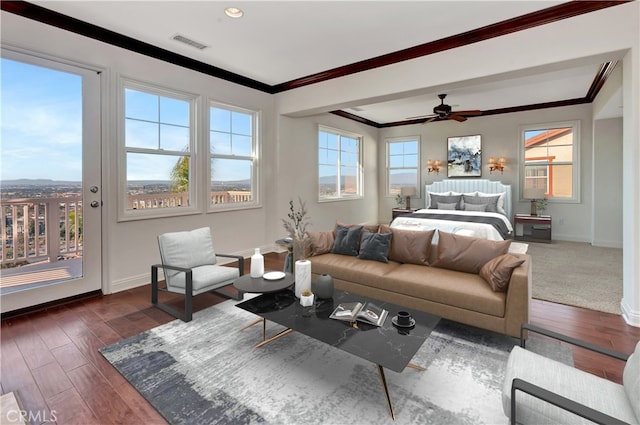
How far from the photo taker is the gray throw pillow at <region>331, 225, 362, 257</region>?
377cm

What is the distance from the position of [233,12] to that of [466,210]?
6076mm

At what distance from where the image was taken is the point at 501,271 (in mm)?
2543

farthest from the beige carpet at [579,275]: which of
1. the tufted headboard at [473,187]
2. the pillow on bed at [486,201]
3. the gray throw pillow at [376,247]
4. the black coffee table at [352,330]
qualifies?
the black coffee table at [352,330]

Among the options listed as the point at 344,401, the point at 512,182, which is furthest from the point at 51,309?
the point at 512,182

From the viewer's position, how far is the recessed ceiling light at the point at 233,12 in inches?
124

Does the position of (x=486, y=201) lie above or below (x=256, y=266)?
above

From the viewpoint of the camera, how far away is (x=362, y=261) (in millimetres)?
3551

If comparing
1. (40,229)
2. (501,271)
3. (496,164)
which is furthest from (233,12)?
(496,164)

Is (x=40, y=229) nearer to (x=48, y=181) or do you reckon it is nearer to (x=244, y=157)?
(x=48, y=181)

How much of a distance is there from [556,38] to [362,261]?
301 cm

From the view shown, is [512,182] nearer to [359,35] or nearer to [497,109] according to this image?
[497,109]

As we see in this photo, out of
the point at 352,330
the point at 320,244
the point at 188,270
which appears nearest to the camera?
the point at 352,330

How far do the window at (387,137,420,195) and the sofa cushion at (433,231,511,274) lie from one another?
18.4 ft

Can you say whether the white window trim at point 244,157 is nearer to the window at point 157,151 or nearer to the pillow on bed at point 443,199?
the window at point 157,151
